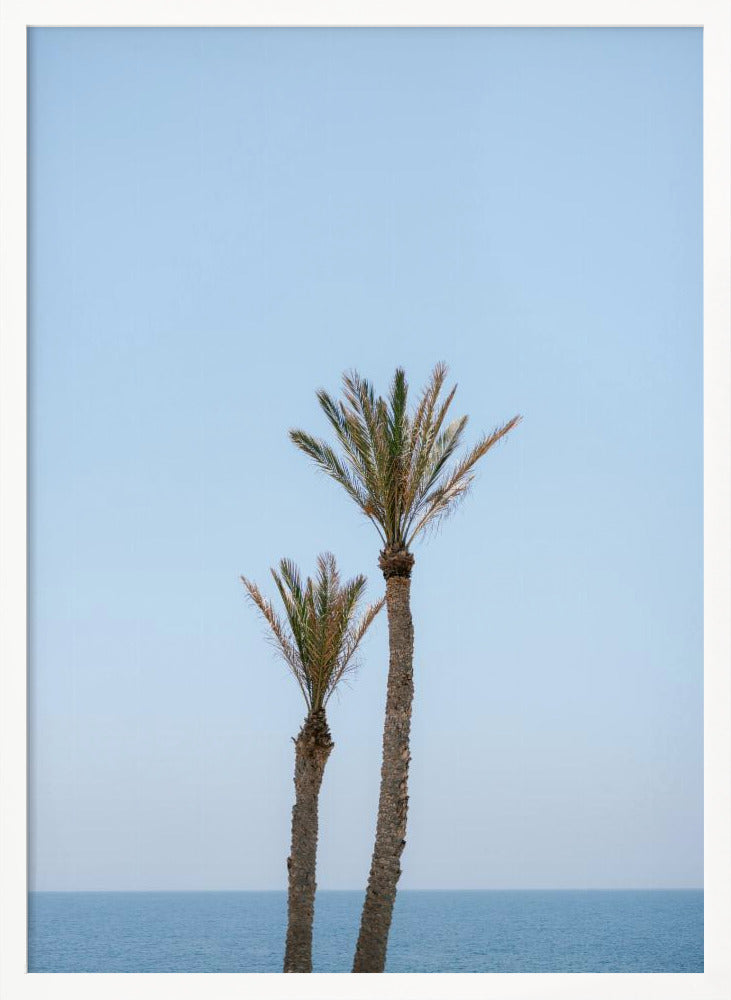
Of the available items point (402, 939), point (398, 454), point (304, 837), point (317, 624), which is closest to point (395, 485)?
point (398, 454)

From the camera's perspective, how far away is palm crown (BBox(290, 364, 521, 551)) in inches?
336

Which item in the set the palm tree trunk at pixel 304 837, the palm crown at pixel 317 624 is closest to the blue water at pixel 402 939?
the palm tree trunk at pixel 304 837

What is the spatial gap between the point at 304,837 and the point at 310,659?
1.24 meters

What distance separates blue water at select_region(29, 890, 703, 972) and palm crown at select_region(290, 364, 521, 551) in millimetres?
16439

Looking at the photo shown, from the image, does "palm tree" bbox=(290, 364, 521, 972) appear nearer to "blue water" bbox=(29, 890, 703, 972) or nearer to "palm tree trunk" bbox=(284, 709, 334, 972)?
"palm tree trunk" bbox=(284, 709, 334, 972)

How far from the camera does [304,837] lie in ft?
29.1

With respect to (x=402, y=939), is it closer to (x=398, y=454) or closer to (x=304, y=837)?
(x=304, y=837)

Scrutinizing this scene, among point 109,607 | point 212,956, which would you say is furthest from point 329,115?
point 212,956

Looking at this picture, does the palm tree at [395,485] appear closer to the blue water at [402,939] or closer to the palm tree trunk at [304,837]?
the palm tree trunk at [304,837]

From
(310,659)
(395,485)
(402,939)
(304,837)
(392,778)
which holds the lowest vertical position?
(402,939)

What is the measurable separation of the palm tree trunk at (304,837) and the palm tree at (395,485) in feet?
1.96
